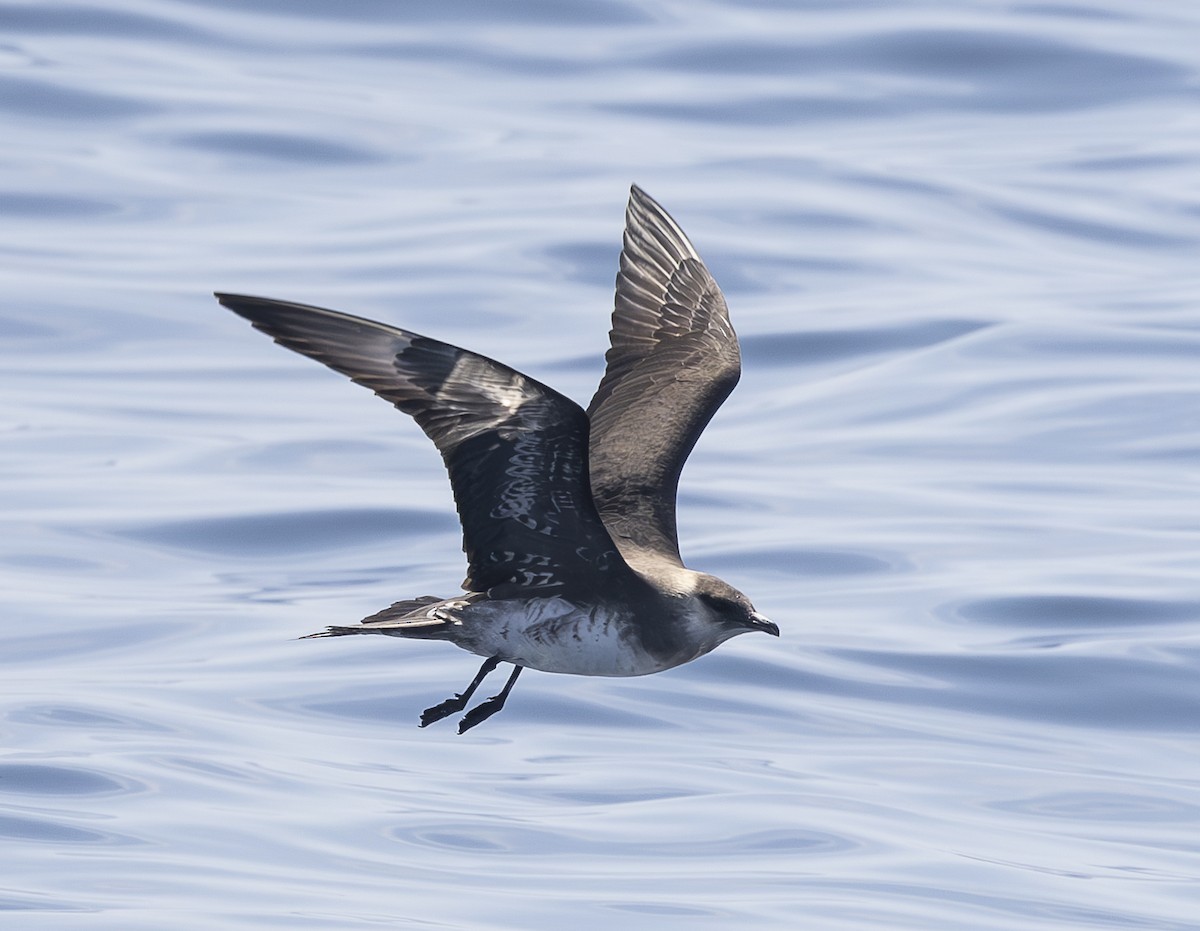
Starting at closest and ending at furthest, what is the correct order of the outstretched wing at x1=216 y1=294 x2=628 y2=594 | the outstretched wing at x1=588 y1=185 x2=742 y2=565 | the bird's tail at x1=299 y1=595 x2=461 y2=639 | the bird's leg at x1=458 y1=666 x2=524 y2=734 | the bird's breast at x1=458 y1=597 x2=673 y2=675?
the outstretched wing at x1=216 y1=294 x2=628 y2=594 < the bird's tail at x1=299 y1=595 x2=461 y2=639 < the bird's breast at x1=458 y1=597 x2=673 y2=675 < the bird's leg at x1=458 y1=666 x2=524 y2=734 < the outstretched wing at x1=588 y1=185 x2=742 y2=565

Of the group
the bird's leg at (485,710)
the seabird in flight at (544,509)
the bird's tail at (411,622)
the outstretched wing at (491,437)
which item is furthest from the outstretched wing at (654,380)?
the bird's tail at (411,622)

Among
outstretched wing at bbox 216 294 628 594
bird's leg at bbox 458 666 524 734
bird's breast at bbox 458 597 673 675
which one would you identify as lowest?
bird's leg at bbox 458 666 524 734

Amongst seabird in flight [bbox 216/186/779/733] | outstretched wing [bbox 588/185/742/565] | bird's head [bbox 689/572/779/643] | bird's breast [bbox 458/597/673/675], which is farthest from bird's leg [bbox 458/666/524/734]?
bird's head [bbox 689/572/779/643]

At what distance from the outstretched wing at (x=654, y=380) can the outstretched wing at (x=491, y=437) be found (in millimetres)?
586

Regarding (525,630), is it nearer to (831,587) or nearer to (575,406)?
(575,406)

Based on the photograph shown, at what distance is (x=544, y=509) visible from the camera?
846 centimetres

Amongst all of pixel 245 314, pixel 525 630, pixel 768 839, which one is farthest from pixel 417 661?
pixel 245 314

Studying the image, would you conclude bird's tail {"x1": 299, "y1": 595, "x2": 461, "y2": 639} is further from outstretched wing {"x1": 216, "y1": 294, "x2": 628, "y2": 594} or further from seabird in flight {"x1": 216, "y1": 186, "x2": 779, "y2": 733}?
outstretched wing {"x1": 216, "y1": 294, "x2": 628, "y2": 594}

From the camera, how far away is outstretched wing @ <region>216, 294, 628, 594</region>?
25.8 ft

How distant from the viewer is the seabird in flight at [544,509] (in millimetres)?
7953

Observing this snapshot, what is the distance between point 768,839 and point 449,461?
7677 millimetres

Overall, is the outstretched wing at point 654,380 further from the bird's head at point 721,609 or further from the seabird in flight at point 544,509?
the bird's head at point 721,609

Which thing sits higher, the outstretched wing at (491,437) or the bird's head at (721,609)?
the outstretched wing at (491,437)

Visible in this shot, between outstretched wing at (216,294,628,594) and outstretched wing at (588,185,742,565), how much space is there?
0.59 m
